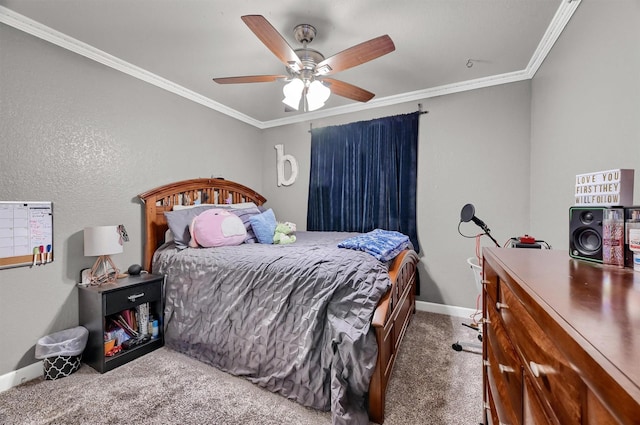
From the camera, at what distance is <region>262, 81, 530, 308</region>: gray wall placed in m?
2.71

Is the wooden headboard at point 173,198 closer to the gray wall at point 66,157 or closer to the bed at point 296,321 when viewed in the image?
the gray wall at point 66,157

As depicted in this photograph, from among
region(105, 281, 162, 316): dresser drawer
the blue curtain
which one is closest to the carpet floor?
region(105, 281, 162, 316): dresser drawer

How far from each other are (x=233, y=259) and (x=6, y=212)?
1.57m

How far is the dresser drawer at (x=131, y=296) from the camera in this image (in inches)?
79.4

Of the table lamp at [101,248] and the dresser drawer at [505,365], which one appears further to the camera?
the table lamp at [101,248]

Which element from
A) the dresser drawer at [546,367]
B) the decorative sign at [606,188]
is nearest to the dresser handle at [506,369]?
the dresser drawer at [546,367]

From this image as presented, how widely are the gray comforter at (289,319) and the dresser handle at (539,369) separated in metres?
0.83

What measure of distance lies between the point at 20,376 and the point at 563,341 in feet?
9.98

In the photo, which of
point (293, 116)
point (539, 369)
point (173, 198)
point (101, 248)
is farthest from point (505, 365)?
point (293, 116)

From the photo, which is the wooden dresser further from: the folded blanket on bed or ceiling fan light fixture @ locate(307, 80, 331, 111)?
ceiling fan light fixture @ locate(307, 80, 331, 111)

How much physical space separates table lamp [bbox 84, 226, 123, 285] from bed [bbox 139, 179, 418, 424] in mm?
384

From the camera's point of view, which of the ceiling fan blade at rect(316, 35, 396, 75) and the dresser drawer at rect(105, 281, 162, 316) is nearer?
the ceiling fan blade at rect(316, 35, 396, 75)

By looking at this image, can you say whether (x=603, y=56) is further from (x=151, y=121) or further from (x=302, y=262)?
(x=151, y=121)

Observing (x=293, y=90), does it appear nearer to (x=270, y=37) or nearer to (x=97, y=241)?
(x=270, y=37)
